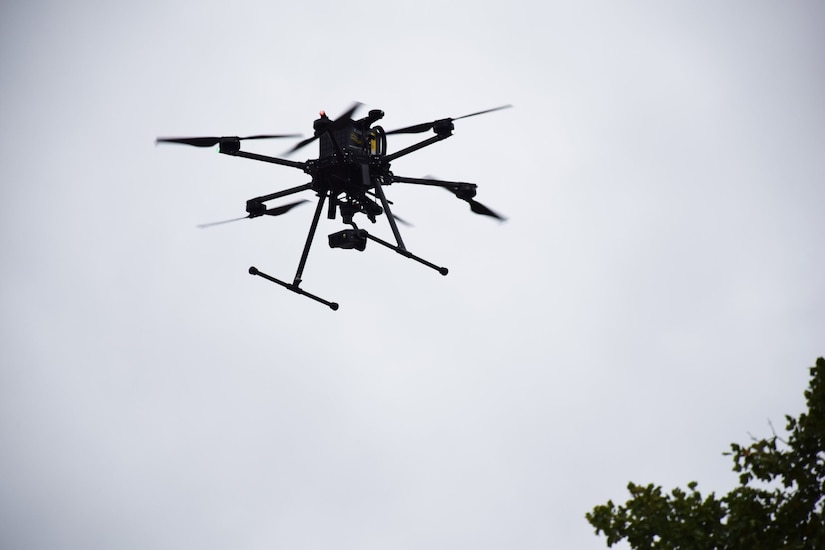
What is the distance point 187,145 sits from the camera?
2306 centimetres

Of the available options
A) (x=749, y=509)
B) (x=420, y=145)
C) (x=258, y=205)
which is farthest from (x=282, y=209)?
(x=749, y=509)

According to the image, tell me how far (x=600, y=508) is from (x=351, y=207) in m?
8.58

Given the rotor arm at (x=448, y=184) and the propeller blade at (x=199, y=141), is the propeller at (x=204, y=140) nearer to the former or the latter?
the propeller blade at (x=199, y=141)

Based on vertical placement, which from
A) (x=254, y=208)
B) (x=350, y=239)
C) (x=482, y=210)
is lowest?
(x=350, y=239)

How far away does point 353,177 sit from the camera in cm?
2434

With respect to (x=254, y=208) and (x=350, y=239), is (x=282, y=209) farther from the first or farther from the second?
(x=350, y=239)

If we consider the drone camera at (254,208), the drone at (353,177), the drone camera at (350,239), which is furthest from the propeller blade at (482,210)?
the drone camera at (254,208)

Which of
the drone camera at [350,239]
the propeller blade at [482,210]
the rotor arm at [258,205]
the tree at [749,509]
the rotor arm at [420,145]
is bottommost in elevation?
the tree at [749,509]

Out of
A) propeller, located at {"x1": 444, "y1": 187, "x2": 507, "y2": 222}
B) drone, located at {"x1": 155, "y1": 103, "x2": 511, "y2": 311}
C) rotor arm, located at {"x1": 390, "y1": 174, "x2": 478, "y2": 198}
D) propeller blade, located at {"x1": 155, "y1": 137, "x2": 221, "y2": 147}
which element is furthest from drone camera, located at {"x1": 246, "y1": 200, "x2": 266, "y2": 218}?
propeller, located at {"x1": 444, "y1": 187, "x2": 507, "y2": 222}

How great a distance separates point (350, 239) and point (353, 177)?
144cm

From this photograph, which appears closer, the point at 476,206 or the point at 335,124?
the point at 335,124

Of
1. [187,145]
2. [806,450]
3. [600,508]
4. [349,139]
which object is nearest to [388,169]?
[349,139]

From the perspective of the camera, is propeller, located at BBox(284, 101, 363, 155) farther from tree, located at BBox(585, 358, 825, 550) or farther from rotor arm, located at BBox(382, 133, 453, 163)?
tree, located at BBox(585, 358, 825, 550)

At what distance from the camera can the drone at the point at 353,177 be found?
2355 centimetres
